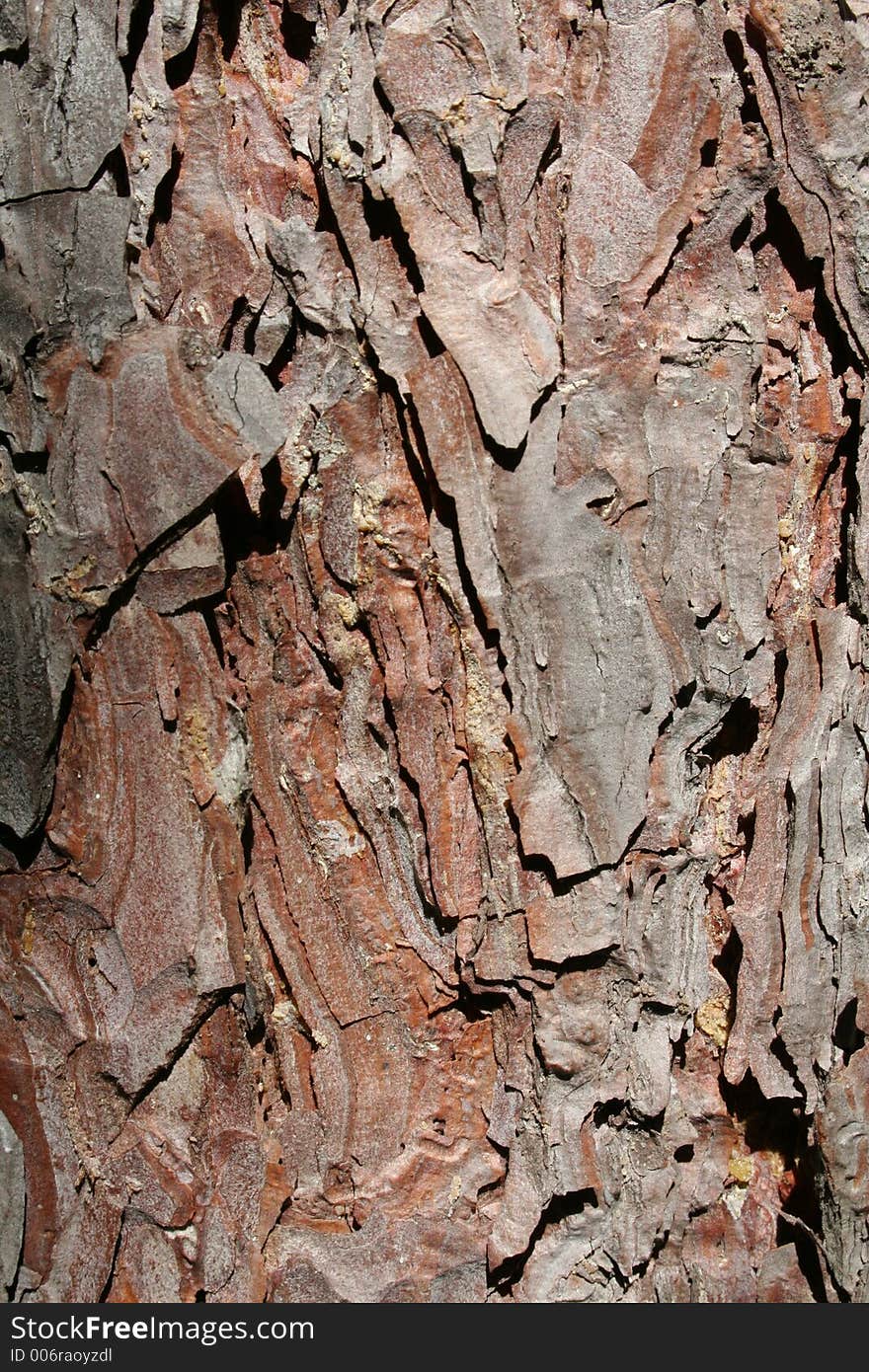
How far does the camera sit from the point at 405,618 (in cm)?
107

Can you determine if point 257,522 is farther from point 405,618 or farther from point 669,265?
point 669,265

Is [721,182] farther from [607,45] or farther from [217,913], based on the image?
[217,913]

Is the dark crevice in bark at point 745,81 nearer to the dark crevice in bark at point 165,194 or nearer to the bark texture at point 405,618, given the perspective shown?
the bark texture at point 405,618

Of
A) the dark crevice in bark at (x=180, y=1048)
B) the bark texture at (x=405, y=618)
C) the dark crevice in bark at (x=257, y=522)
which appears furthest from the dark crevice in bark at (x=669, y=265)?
the dark crevice in bark at (x=180, y=1048)

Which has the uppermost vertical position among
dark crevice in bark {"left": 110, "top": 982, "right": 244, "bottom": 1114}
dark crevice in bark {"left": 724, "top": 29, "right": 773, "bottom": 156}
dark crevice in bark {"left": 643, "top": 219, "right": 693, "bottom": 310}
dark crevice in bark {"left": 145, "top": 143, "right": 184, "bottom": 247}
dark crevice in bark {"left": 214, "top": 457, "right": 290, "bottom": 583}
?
dark crevice in bark {"left": 724, "top": 29, "right": 773, "bottom": 156}

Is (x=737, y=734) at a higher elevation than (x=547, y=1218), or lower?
higher

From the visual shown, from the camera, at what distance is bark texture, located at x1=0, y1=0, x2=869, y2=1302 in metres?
1.01

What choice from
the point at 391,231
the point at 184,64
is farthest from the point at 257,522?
the point at 184,64

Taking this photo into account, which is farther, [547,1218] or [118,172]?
[547,1218]

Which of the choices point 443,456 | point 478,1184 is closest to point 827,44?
point 443,456

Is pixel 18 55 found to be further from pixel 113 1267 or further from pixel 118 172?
pixel 113 1267

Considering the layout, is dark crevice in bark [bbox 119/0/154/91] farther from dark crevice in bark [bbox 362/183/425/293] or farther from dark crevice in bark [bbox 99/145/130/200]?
dark crevice in bark [bbox 362/183/425/293]

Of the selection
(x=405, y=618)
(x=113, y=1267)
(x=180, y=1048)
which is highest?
(x=405, y=618)

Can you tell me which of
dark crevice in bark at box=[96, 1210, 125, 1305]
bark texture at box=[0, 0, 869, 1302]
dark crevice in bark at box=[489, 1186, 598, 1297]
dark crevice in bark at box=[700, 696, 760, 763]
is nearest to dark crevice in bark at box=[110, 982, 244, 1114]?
bark texture at box=[0, 0, 869, 1302]
